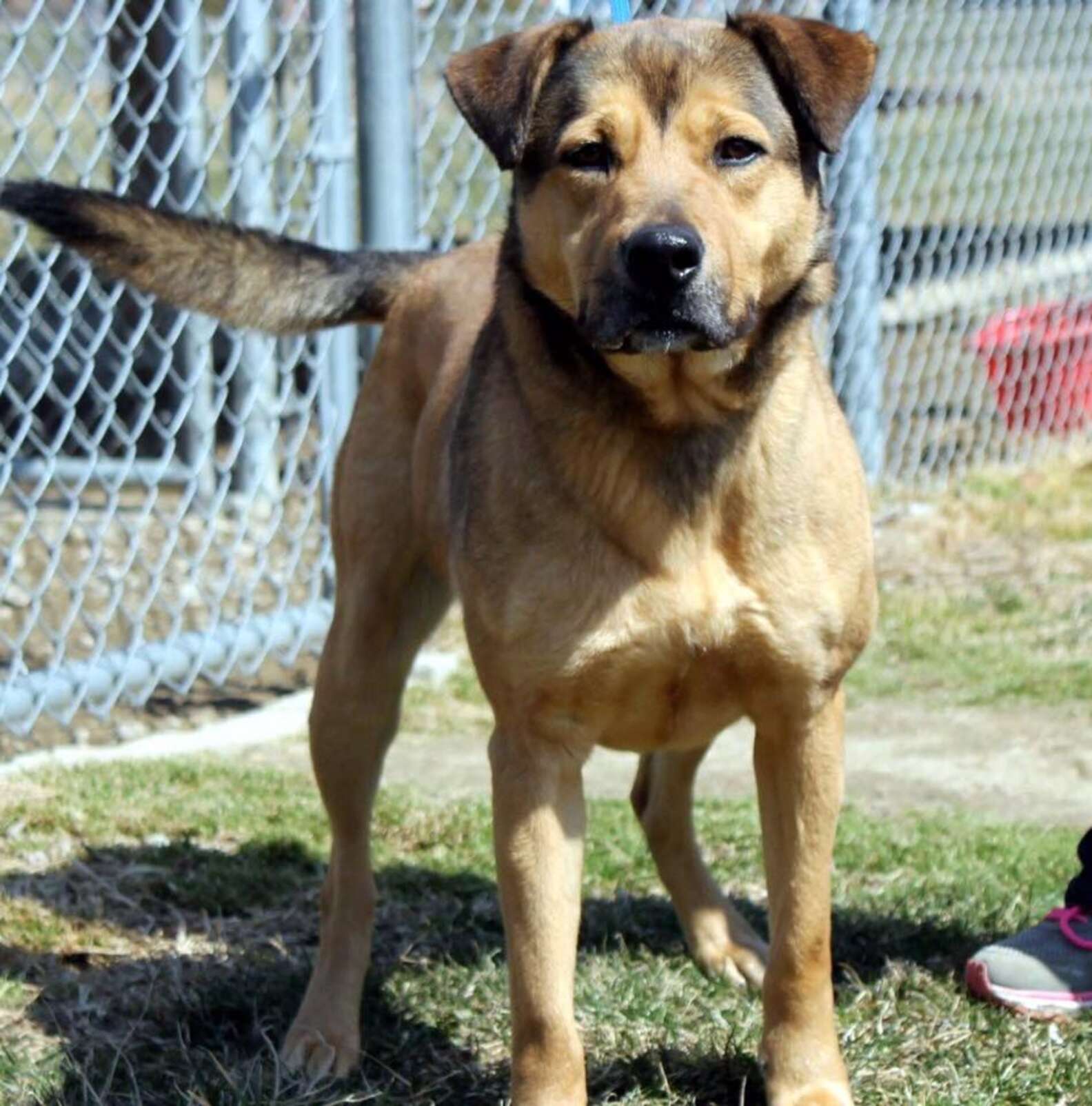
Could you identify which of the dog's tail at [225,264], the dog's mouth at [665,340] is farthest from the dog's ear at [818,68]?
the dog's tail at [225,264]

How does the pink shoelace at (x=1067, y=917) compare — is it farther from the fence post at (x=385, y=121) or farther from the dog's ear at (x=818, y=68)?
the fence post at (x=385, y=121)

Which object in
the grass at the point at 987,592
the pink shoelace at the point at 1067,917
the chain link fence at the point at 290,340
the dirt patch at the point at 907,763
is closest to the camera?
the pink shoelace at the point at 1067,917

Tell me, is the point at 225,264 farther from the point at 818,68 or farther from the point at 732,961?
the point at 732,961

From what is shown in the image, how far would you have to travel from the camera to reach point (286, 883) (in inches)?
172

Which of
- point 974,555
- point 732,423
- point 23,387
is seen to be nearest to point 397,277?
point 732,423

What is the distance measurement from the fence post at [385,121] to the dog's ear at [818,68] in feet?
8.78

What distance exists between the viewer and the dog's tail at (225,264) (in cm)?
375

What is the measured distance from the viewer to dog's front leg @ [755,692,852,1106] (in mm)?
3100

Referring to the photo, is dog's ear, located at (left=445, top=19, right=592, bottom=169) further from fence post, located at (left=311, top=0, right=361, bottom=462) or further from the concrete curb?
fence post, located at (left=311, top=0, right=361, bottom=462)

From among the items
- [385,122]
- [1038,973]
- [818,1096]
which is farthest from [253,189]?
[818,1096]

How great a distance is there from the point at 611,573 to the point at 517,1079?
0.79m

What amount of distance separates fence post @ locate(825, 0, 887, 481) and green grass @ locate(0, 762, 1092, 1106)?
3.60 m

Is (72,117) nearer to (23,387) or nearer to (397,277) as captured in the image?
(397,277)

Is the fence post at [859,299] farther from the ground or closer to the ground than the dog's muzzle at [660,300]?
closer to the ground
